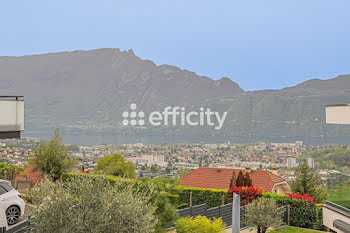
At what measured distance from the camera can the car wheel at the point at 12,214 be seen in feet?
35.3

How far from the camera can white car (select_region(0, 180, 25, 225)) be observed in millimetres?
10750

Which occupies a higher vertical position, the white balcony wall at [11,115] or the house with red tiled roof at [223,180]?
the white balcony wall at [11,115]

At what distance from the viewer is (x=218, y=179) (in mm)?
37969

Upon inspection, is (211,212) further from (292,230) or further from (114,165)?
(114,165)

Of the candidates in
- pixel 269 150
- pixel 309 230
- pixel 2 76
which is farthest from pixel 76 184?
pixel 2 76

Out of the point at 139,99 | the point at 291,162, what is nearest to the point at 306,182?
the point at 291,162

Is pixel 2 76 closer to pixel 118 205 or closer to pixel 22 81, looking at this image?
pixel 22 81

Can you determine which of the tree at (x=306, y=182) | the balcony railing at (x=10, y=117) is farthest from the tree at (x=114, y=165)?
the balcony railing at (x=10, y=117)

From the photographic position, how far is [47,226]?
7.74m

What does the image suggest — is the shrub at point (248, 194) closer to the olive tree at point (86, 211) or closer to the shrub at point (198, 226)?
the shrub at point (198, 226)

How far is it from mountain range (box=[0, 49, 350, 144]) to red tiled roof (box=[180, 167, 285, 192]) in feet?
77.1

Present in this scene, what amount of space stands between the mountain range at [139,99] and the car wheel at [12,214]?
170 feet

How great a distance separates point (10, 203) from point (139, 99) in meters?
91.4

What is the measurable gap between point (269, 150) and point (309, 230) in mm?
55612
